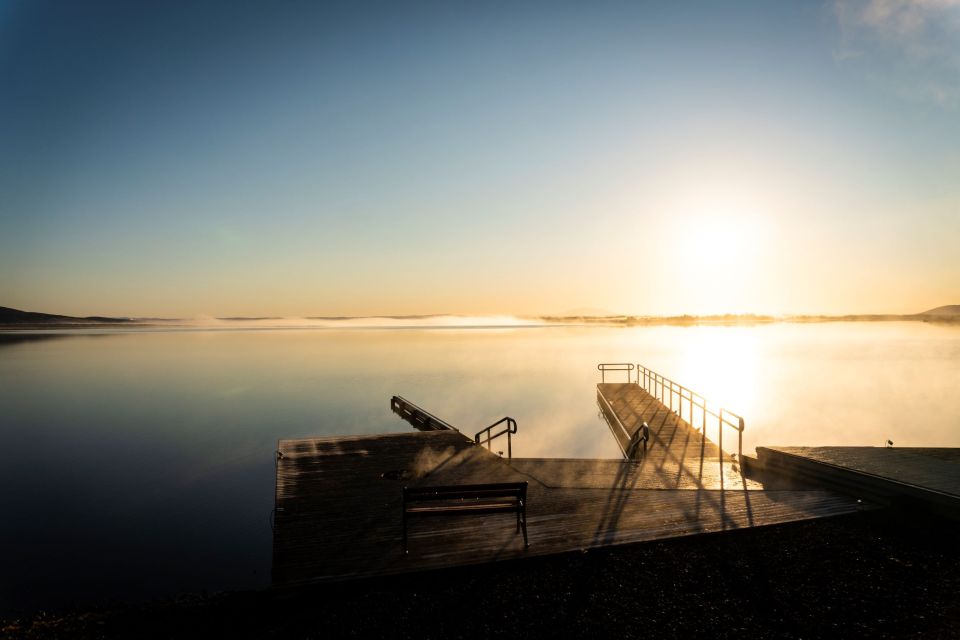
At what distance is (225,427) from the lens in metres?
29.1

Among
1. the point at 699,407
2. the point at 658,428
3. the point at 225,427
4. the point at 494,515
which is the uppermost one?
the point at 699,407

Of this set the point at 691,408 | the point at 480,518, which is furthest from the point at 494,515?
Answer: the point at 691,408

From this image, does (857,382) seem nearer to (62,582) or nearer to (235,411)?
(235,411)

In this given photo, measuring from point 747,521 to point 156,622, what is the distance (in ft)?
29.8

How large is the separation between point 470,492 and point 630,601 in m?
2.93

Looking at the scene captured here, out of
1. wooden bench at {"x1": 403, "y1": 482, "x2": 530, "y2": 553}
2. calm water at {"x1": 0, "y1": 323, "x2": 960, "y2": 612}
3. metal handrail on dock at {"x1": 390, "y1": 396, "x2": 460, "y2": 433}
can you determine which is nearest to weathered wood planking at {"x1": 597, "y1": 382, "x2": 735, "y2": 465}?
calm water at {"x1": 0, "y1": 323, "x2": 960, "y2": 612}

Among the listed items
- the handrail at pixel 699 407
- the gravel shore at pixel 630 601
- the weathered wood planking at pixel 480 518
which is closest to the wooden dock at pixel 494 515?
the weathered wood planking at pixel 480 518

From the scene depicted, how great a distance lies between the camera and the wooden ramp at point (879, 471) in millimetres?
8912

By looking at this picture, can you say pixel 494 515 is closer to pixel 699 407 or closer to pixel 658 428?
pixel 699 407

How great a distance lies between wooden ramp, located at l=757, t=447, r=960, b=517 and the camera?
29.2ft

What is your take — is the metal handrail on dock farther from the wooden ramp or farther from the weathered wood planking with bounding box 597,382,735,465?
the wooden ramp

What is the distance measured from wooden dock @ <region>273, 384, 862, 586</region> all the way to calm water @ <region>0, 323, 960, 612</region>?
256 cm

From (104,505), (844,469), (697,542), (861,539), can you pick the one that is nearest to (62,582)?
(104,505)

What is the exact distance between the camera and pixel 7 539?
13.3m
